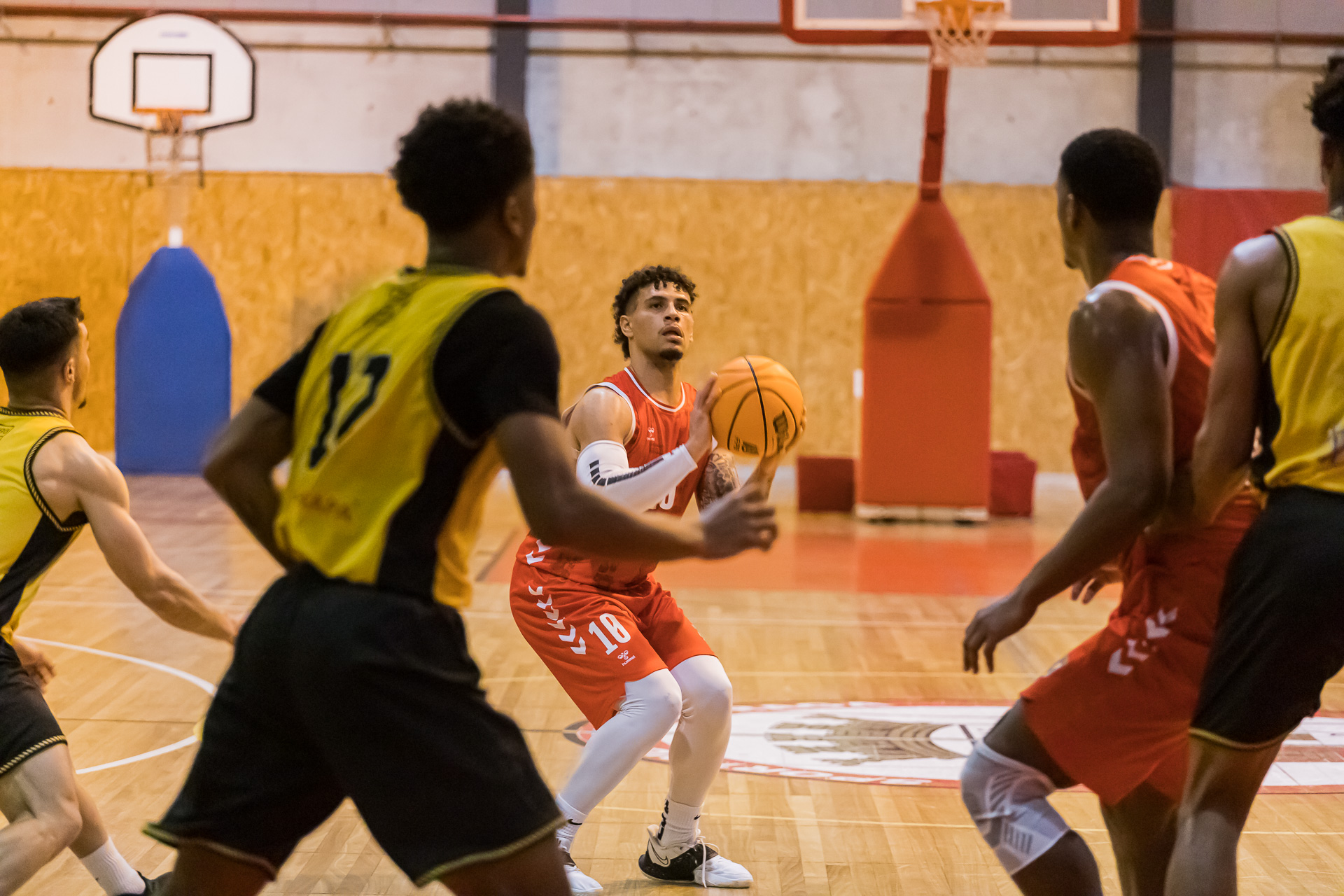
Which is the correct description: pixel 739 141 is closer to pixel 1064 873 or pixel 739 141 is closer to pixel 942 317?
pixel 942 317

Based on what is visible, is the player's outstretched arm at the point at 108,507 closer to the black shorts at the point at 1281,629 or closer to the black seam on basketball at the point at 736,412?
the black seam on basketball at the point at 736,412

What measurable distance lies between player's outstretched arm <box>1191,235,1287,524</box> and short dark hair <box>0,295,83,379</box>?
250 centimetres

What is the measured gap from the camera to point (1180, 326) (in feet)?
8.46

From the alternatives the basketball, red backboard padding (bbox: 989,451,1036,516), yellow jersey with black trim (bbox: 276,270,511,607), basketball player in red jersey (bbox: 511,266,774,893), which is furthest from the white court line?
red backboard padding (bbox: 989,451,1036,516)

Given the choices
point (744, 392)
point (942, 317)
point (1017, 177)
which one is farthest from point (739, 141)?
point (744, 392)

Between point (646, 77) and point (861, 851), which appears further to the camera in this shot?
point (646, 77)

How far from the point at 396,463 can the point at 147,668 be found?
5003 mm

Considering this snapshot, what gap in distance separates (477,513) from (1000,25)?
9.22 m

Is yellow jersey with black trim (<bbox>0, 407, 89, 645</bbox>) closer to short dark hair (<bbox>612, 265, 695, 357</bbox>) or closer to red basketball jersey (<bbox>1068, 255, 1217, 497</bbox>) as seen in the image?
short dark hair (<bbox>612, 265, 695, 357</bbox>)

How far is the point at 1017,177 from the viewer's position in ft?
51.8

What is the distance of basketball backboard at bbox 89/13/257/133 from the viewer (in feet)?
46.0

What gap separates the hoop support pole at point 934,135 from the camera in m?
11.2

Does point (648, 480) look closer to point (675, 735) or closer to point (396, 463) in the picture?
point (675, 735)

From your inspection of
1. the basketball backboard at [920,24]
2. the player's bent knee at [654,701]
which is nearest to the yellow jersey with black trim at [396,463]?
the player's bent knee at [654,701]
